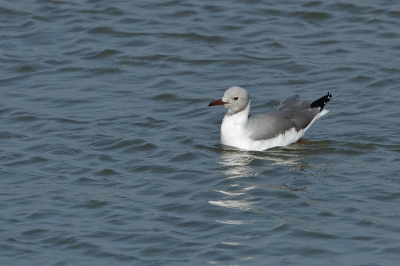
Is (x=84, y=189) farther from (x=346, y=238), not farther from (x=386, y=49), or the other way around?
(x=386, y=49)

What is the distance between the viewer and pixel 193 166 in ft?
44.1

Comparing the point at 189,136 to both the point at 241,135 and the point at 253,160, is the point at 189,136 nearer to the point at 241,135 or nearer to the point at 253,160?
the point at 241,135

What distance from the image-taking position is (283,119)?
14422mm

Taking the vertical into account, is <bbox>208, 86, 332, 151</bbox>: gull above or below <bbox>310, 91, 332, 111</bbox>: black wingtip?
below

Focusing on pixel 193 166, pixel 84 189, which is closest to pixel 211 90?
pixel 193 166

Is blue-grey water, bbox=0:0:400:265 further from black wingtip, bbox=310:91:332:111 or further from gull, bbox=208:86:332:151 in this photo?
black wingtip, bbox=310:91:332:111

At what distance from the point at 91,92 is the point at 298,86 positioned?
12.4 feet

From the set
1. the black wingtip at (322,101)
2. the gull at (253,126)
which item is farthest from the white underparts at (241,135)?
the black wingtip at (322,101)

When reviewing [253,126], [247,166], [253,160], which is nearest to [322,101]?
[253,126]

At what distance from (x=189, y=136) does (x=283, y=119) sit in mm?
1542

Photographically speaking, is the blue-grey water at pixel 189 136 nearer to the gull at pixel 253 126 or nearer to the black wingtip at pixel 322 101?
the gull at pixel 253 126

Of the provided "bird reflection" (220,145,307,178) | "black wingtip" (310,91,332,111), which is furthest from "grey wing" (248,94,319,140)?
"bird reflection" (220,145,307,178)

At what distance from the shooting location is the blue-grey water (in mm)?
10750

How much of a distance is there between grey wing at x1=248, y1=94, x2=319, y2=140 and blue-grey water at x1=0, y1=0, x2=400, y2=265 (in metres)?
0.31
